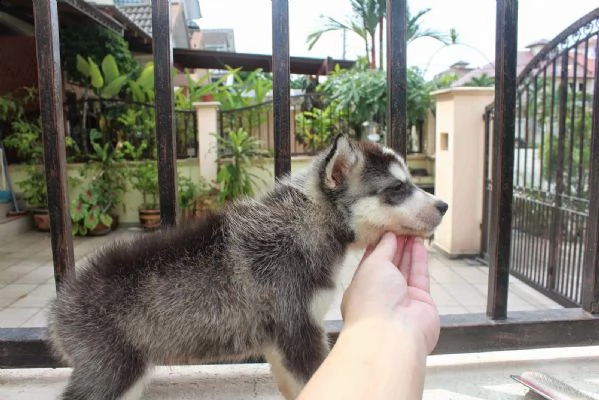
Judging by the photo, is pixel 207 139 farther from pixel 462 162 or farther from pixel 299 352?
pixel 299 352

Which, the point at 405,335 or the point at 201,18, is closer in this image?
the point at 405,335

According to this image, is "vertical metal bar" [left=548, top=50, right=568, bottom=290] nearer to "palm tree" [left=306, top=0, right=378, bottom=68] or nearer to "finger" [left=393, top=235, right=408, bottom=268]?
"finger" [left=393, top=235, right=408, bottom=268]

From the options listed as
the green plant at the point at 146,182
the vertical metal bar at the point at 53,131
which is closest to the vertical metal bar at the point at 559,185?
the vertical metal bar at the point at 53,131

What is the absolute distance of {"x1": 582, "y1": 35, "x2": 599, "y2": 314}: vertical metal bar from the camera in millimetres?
2328

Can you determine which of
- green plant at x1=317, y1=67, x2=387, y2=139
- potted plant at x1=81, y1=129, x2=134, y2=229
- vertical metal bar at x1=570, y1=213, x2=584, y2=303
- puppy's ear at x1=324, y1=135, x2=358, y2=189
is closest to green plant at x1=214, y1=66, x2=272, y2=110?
green plant at x1=317, y1=67, x2=387, y2=139

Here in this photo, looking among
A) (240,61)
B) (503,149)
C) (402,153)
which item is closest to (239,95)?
(240,61)

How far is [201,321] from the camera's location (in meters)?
1.93

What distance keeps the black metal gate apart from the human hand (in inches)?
160

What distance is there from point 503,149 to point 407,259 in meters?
0.66

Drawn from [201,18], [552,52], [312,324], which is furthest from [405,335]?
[201,18]

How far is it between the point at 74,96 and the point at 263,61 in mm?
7107

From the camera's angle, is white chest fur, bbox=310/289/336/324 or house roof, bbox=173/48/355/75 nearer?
white chest fur, bbox=310/289/336/324

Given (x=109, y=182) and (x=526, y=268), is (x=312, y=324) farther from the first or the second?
(x=109, y=182)

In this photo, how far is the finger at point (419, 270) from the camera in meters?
1.96
